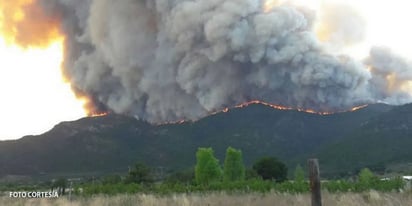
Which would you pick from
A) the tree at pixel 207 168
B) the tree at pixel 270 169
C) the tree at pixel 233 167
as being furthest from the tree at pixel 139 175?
the tree at pixel 270 169

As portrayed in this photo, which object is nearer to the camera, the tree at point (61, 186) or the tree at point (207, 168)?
the tree at point (61, 186)

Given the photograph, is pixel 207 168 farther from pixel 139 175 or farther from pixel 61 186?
pixel 61 186

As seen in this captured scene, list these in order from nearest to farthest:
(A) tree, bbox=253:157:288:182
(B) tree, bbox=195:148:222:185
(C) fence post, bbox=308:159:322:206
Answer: (C) fence post, bbox=308:159:322:206, (B) tree, bbox=195:148:222:185, (A) tree, bbox=253:157:288:182

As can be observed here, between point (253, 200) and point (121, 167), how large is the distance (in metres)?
119

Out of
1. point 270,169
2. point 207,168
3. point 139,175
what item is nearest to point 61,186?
point 139,175

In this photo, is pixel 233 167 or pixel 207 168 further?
pixel 233 167

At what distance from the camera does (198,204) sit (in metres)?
13.7

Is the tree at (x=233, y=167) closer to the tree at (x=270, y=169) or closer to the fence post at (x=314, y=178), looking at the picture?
the tree at (x=270, y=169)

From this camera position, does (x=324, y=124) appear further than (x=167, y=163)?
Yes

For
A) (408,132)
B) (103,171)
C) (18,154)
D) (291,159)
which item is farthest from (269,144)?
(18,154)

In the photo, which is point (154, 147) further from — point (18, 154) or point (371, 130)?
point (371, 130)

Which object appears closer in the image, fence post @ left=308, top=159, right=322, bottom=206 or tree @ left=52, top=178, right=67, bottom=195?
fence post @ left=308, top=159, right=322, bottom=206

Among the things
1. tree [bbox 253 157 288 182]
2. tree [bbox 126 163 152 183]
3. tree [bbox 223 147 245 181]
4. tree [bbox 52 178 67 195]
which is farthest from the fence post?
tree [bbox 253 157 288 182]

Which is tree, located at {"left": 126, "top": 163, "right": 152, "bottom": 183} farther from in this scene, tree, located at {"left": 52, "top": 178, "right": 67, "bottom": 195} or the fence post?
the fence post
